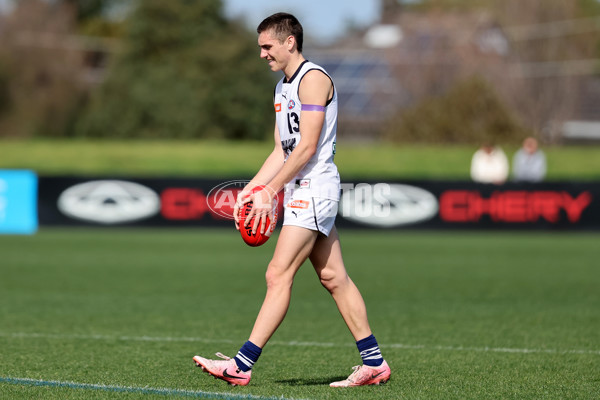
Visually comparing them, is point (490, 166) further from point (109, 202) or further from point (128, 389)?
point (128, 389)

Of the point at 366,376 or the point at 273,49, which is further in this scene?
the point at 366,376

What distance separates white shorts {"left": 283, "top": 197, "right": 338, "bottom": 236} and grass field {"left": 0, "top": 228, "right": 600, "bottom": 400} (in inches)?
40.8

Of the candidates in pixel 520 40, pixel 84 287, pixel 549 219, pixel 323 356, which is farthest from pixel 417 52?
pixel 323 356

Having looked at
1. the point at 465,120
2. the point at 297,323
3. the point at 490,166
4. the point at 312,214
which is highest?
the point at 465,120

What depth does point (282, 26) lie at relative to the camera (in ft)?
20.0

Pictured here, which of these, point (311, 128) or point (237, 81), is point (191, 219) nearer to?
point (311, 128)

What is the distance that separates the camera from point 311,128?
19.5ft

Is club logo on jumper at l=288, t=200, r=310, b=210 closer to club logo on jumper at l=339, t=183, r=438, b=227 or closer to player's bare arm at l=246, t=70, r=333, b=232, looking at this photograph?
player's bare arm at l=246, t=70, r=333, b=232

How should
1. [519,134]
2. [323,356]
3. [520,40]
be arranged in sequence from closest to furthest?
[323,356] → [519,134] → [520,40]

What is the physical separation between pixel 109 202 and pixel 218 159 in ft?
25.9

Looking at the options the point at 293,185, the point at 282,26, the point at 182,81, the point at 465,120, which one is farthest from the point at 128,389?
the point at 182,81

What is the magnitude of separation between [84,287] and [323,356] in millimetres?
5761

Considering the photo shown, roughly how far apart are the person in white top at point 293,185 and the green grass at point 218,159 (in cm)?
2178

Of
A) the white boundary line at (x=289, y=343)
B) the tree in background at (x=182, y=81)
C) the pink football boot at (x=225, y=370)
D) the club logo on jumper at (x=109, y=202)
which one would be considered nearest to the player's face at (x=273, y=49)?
the pink football boot at (x=225, y=370)
